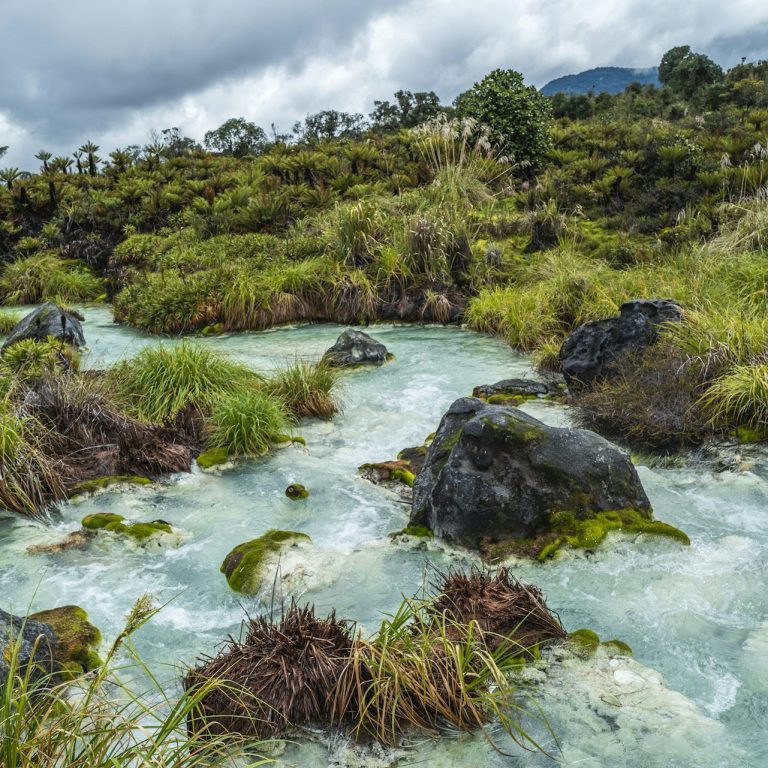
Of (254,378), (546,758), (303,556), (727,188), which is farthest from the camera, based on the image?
(727,188)

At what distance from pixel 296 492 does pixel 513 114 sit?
16.5 meters

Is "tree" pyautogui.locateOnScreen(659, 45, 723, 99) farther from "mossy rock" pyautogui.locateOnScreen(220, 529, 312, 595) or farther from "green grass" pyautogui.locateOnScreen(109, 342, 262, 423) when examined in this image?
"mossy rock" pyautogui.locateOnScreen(220, 529, 312, 595)

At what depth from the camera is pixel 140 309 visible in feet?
43.6

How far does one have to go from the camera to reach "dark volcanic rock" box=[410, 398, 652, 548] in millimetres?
4594

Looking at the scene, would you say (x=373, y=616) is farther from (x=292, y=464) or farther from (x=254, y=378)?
(x=254, y=378)

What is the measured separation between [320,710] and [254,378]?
5.20 m

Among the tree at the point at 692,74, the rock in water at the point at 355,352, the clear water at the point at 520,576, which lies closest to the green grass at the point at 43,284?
the rock in water at the point at 355,352

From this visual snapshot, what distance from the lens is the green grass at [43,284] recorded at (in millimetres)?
16844

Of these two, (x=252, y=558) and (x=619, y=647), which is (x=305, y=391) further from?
(x=619, y=647)

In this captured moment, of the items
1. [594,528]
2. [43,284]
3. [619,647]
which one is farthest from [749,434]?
[43,284]

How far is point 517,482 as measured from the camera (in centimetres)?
468

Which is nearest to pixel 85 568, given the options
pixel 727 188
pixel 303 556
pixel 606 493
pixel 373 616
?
pixel 303 556

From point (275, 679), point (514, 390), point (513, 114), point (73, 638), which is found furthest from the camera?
point (513, 114)

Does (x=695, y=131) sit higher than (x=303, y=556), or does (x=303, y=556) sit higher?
(x=695, y=131)
